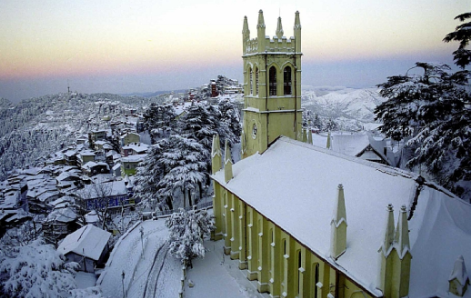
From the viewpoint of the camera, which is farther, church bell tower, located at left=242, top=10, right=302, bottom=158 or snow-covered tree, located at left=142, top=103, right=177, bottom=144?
snow-covered tree, located at left=142, top=103, right=177, bottom=144

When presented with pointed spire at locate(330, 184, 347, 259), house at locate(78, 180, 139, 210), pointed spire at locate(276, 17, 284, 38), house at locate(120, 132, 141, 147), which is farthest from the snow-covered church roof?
house at locate(120, 132, 141, 147)

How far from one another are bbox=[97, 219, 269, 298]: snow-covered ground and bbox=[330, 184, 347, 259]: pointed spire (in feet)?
24.7

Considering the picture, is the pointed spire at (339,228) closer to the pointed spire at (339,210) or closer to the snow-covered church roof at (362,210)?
the pointed spire at (339,210)

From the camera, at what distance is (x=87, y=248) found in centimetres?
2077

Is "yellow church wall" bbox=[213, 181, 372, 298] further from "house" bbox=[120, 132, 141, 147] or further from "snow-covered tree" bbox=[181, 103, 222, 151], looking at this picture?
"house" bbox=[120, 132, 141, 147]

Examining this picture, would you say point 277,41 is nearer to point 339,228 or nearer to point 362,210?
point 362,210

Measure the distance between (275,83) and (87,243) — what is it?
1617 cm

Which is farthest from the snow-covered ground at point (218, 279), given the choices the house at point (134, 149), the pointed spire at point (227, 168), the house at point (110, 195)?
the house at point (134, 149)

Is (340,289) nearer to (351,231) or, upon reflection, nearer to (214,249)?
(351,231)

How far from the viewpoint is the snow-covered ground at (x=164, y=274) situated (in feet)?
59.3

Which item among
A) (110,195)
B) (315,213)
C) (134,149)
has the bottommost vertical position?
(110,195)

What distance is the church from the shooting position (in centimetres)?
933

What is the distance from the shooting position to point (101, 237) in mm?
23062

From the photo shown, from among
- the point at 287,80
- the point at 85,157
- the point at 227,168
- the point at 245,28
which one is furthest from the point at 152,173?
the point at 85,157
